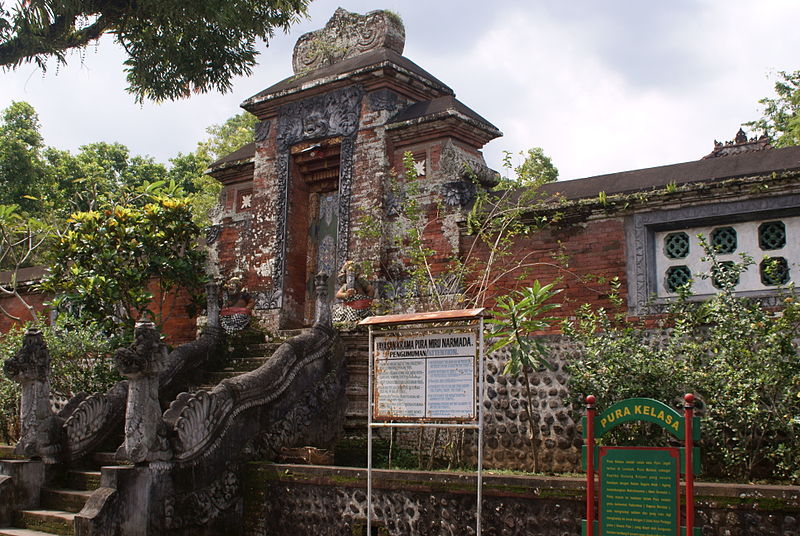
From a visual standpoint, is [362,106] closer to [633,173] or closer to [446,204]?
[446,204]

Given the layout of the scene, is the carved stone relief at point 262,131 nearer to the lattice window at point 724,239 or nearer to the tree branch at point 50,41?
the tree branch at point 50,41

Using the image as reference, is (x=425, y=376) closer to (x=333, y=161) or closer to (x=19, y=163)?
(x=333, y=161)

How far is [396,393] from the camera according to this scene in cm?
666

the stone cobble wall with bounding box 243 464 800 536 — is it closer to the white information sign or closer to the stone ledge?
the stone ledge

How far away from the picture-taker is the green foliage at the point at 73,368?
11.3 meters

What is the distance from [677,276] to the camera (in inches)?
348

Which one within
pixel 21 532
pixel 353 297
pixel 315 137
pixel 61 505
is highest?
pixel 315 137

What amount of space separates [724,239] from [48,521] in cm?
720

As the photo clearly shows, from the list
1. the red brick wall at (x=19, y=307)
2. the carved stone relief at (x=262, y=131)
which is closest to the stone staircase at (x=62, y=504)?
the carved stone relief at (x=262, y=131)

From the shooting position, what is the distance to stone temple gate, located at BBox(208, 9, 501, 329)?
35.6ft

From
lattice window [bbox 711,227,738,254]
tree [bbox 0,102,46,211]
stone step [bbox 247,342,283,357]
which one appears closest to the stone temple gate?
stone step [bbox 247,342,283,357]

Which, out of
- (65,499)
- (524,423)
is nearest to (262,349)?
(65,499)

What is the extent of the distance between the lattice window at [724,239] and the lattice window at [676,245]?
279mm

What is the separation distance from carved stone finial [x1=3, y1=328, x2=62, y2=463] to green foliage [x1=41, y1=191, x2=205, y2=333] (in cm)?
246
